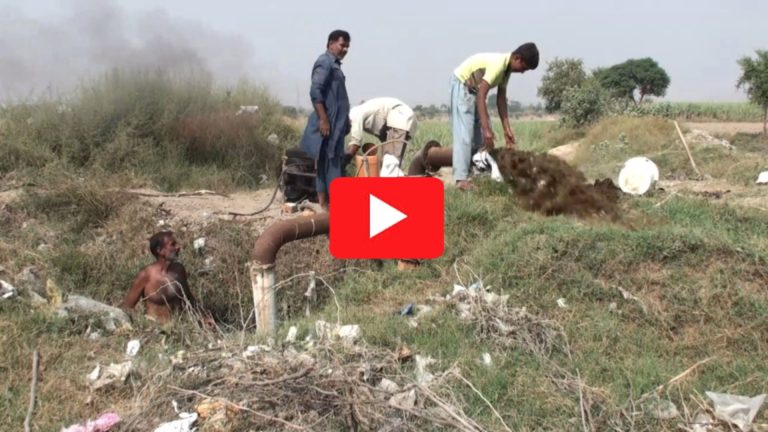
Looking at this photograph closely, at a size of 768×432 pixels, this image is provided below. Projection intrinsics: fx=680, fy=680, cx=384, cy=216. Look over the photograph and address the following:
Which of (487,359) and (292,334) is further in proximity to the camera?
(292,334)

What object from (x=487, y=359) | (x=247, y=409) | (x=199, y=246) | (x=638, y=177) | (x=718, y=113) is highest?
(x=638, y=177)

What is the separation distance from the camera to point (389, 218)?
15.9 feet

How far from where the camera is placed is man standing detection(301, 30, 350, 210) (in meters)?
6.16

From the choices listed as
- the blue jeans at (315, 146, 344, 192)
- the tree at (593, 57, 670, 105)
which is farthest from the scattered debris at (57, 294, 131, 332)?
the tree at (593, 57, 670, 105)

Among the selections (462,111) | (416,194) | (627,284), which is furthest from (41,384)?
(462,111)

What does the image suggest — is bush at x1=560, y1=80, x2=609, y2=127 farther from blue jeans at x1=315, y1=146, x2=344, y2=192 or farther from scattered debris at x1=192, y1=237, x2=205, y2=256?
scattered debris at x1=192, y1=237, x2=205, y2=256

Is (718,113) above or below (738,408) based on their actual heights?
below

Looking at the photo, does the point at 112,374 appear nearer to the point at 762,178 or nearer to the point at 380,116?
the point at 380,116

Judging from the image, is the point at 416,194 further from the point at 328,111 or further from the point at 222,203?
the point at 222,203

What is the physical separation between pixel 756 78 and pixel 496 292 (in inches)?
779

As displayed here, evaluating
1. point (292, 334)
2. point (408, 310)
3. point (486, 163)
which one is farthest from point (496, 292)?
point (486, 163)

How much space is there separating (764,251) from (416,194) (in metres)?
2.37

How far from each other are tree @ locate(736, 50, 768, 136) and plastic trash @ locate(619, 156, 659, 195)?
16.1 m

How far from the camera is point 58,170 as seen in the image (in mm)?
8367
